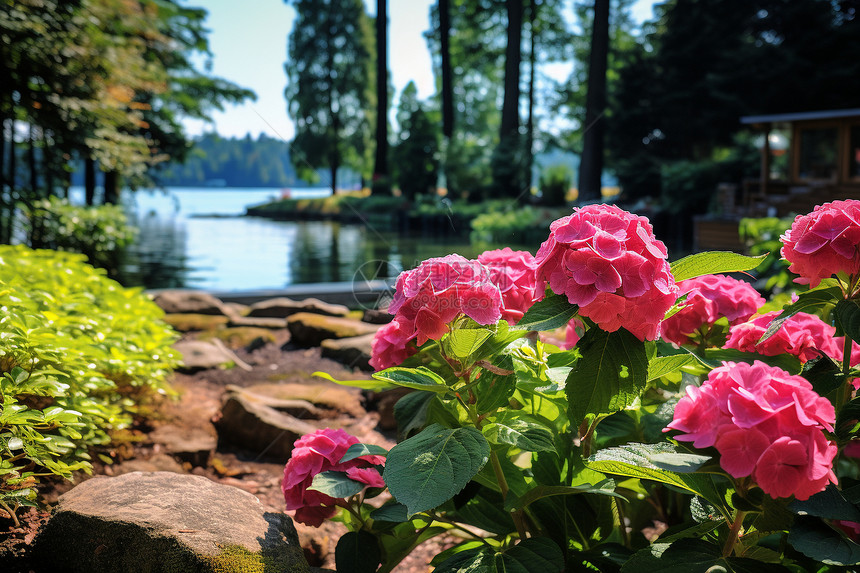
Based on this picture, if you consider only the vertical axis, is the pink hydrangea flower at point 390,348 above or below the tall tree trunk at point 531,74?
below

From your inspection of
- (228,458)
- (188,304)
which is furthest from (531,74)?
(228,458)

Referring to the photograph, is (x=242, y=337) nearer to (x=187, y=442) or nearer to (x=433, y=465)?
(x=187, y=442)

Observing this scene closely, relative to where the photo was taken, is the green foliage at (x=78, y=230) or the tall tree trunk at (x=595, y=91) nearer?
the tall tree trunk at (x=595, y=91)

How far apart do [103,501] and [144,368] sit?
1190mm

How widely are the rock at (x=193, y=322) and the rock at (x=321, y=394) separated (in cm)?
154

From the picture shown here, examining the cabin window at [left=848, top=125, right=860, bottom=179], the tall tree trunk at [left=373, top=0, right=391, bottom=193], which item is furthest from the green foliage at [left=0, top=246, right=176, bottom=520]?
the cabin window at [left=848, top=125, right=860, bottom=179]

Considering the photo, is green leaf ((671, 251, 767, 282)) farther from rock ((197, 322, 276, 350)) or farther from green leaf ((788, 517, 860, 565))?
rock ((197, 322, 276, 350))

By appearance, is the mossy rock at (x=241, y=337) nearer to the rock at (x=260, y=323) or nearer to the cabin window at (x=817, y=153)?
the rock at (x=260, y=323)

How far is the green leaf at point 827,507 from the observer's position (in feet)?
3.03

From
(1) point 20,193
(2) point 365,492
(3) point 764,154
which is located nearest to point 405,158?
(3) point 764,154

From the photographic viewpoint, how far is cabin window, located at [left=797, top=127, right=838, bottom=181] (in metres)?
15.2

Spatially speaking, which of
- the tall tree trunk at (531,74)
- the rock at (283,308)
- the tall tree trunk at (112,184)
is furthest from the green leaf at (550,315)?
the tall tree trunk at (112,184)

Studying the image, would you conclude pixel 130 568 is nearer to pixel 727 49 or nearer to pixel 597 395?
pixel 597 395

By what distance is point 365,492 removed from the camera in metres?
1.43
